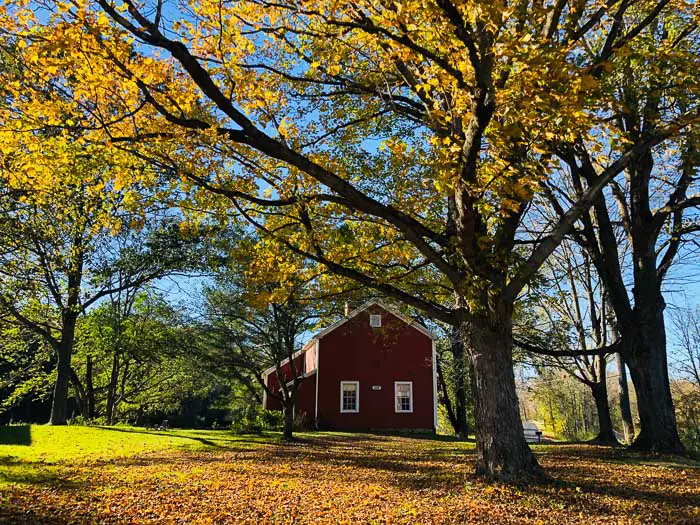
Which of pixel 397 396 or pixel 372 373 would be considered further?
pixel 372 373

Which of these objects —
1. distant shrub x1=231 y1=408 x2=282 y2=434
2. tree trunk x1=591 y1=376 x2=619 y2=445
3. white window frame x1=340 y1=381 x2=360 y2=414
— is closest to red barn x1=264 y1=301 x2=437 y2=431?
white window frame x1=340 y1=381 x2=360 y2=414

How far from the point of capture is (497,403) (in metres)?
6.41

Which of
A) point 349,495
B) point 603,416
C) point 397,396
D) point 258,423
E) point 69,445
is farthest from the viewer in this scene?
point 397,396

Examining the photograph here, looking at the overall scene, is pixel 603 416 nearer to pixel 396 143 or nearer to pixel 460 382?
pixel 460 382

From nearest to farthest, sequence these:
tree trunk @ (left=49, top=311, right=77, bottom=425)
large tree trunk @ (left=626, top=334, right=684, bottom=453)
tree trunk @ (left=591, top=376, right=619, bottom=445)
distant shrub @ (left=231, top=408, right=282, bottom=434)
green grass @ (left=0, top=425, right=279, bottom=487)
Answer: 1. green grass @ (left=0, top=425, right=279, bottom=487)
2. large tree trunk @ (left=626, top=334, right=684, bottom=453)
3. tree trunk @ (left=591, top=376, right=619, bottom=445)
4. tree trunk @ (left=49, top=311, right=77, bottom=425)
5. distant shrub @ (left=231, top=408, right=282, bottom=434)

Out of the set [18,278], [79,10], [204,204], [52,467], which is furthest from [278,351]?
[79,10]

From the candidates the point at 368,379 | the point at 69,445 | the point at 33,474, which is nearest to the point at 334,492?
the point at 33,474

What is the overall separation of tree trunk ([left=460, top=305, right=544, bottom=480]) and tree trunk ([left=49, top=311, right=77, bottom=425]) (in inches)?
711

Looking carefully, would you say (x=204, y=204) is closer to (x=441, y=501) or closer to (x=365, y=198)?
(x=365, y=198)

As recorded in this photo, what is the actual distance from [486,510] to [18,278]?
11.7 metres

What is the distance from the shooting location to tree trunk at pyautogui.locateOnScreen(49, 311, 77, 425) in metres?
19.1

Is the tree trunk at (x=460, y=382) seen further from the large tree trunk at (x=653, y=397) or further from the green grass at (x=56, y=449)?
the green grass at (x=56, y=449)

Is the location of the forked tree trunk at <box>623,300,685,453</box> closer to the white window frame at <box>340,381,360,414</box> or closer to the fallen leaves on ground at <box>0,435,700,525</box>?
the fallen leaves on ground at <box>0,435,700,525</box>

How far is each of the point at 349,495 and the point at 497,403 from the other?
2.21 metres
